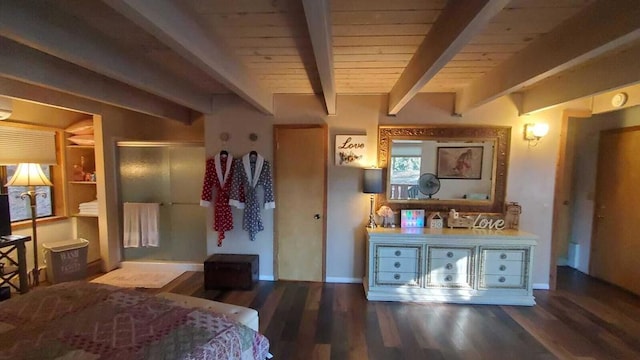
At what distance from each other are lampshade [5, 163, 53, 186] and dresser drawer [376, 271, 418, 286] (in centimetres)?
402

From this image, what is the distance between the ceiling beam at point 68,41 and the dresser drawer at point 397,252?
277cm

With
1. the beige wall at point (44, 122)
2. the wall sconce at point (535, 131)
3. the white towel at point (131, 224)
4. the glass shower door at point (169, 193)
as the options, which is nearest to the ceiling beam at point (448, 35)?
the wall sconce at point (535, 131)

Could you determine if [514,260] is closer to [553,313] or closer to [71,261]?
[553,313]

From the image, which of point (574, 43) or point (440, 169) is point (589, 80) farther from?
point (440, 169)

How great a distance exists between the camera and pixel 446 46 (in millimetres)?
1672

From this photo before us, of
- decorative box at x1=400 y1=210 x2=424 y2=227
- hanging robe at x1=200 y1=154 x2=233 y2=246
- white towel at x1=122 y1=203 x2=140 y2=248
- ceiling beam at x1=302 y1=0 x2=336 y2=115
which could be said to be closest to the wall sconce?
decorative box at x1=400 y1=210 x2=424 y2=227

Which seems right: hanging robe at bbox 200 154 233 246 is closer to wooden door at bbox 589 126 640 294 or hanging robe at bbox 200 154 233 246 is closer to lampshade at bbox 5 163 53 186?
lampshade at bbox 5 163 53 186

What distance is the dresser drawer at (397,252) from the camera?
3.23 m

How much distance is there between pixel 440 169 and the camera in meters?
3.59

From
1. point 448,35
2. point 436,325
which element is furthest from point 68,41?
point 436,325

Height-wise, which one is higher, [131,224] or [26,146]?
[26,146]

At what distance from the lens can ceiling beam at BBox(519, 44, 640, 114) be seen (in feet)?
7.11

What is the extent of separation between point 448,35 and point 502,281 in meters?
2.80

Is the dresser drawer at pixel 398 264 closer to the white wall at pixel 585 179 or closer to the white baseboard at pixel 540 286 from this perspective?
the white baseboard at pixel 540 286
